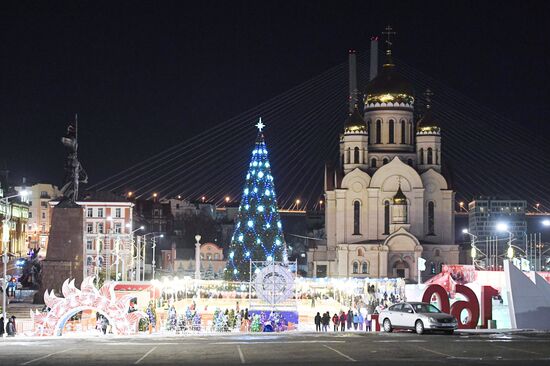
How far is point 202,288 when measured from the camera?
78.4m

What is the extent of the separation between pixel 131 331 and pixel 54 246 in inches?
498

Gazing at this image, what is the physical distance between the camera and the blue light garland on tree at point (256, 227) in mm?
81562

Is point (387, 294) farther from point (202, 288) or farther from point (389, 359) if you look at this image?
point (389, 359)

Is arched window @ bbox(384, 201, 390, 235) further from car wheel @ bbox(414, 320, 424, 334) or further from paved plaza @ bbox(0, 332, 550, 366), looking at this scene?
paved plaza @ bbox(0, 332, 550, 366)

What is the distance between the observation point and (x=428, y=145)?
98938 mm

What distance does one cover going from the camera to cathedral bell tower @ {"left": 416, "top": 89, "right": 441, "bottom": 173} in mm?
98875

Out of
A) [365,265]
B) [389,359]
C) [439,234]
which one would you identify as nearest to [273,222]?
[365,265]

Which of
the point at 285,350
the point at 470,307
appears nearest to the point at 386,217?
the point at 470,307

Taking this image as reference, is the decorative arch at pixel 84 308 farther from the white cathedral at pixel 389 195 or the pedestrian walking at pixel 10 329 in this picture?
the white cathedral at pixel 389 195

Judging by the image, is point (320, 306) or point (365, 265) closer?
point (320, 306)

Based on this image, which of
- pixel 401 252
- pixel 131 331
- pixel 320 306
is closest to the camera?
pixel 131 331

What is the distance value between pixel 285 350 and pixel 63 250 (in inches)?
958

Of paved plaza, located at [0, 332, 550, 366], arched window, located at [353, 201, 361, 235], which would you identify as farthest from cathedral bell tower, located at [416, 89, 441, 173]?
paved plaza, located at [0, 332, 550, 366]

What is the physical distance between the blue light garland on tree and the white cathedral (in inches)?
576
